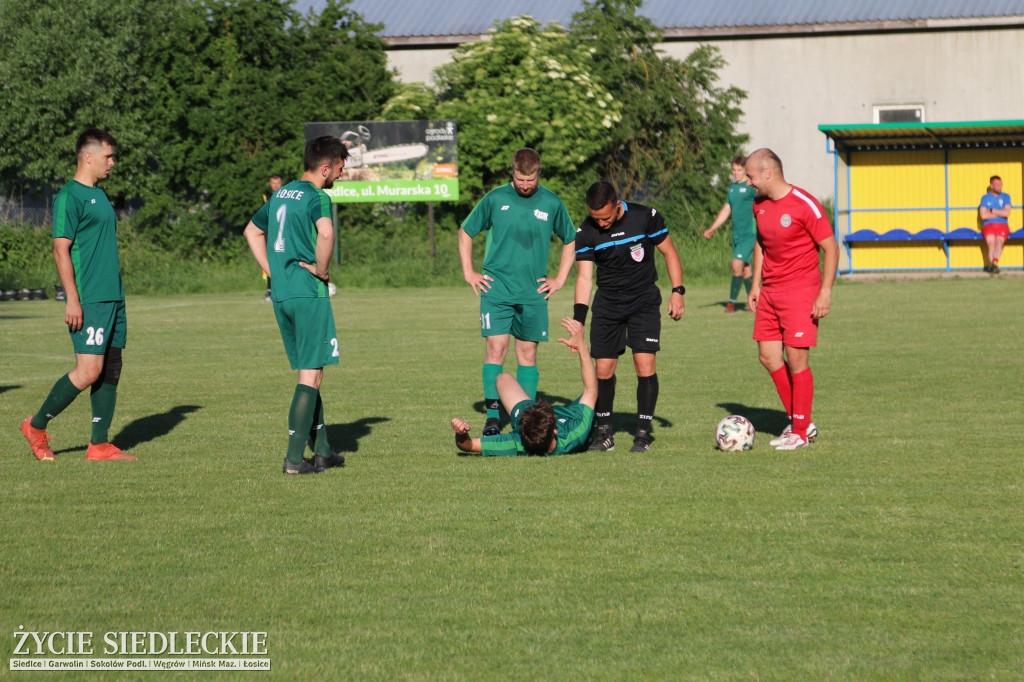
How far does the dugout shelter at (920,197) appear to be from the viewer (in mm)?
28250

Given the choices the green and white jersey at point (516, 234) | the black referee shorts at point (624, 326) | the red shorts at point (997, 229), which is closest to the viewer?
the black referee shorts at point (624, 326)

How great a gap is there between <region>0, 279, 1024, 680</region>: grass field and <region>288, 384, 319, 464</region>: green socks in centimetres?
31

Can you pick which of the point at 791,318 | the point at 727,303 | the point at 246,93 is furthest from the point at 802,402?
the point at 246,93

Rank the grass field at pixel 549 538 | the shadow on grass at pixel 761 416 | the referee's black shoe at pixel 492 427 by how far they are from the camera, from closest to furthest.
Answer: the grass field at pixel 549 538 < the referee's black shoe at pixel 492 427 < the shadow on grass at pixel 761 416

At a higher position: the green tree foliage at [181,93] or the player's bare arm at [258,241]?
the green tree foliage at [181,93]

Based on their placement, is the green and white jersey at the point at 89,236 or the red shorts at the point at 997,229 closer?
the green and white jersey at the point at 89,236

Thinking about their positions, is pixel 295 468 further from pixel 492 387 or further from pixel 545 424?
pixel 492 387

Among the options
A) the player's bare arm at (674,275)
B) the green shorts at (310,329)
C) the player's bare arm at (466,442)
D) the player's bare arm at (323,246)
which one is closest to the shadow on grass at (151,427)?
the green shorts at (310,329)

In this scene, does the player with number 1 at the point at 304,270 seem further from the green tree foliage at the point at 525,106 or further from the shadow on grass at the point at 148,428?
the green tree foliage at the point at 525,106

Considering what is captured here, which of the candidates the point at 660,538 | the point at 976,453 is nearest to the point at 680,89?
the point at 976,453

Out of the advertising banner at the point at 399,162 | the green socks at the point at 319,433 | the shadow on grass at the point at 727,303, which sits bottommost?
the green socks at the point at 319,433

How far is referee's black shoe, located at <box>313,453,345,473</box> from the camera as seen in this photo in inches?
307

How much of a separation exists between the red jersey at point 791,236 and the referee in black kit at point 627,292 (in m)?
0.66

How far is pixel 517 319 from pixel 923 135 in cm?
2133
